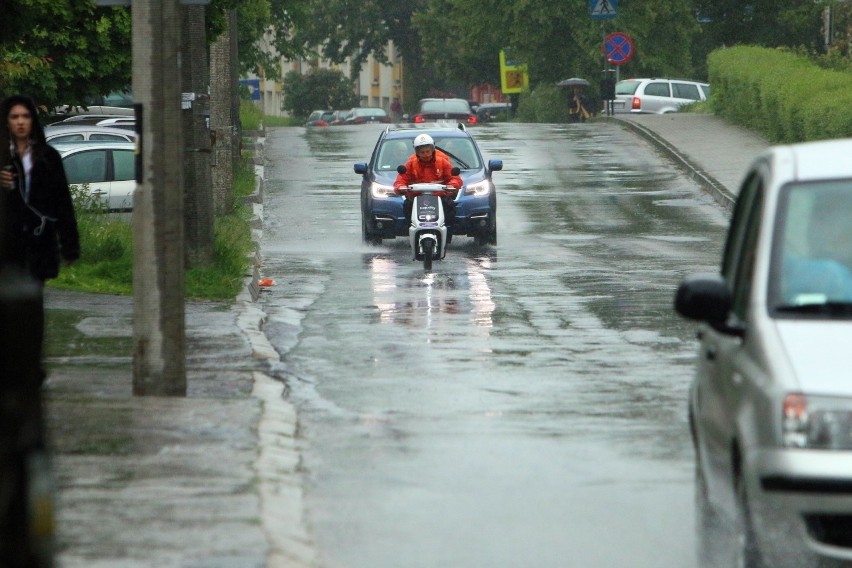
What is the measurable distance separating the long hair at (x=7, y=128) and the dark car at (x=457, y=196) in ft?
44.2

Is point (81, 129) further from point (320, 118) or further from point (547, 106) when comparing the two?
point (320, 118)

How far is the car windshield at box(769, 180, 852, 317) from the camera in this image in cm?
627

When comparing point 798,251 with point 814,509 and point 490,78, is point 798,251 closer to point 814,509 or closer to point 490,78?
point 814,509

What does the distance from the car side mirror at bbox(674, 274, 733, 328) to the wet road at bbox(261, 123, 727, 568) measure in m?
1.12

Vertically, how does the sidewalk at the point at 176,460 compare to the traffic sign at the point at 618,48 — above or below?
below

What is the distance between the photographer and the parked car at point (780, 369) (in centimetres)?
557

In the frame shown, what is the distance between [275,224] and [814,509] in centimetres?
2165

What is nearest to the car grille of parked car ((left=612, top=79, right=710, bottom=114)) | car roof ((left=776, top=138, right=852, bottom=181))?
car roof ((left=776, top=138, right=852, bottom=181))

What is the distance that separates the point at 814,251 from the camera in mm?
6465

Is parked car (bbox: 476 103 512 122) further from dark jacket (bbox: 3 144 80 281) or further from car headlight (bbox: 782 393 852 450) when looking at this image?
car headlight (bbox: 782 393 852 450)

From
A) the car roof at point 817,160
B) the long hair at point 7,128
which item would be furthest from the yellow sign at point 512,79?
the car roof at point 817,160

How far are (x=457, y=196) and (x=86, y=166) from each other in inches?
273

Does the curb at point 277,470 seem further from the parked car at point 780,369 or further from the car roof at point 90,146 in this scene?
the car roof at point 90,146

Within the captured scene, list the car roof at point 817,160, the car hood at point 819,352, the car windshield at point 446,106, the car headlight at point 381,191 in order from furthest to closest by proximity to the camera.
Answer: the car windshield at point 446,106, the car headlight at point 381,191, the car roof at point 817,160, the car hood at point 819,352
